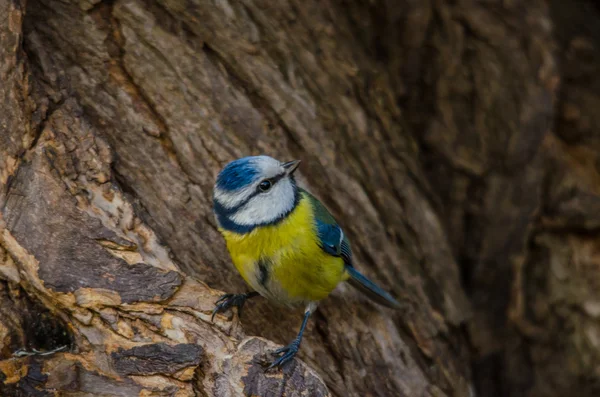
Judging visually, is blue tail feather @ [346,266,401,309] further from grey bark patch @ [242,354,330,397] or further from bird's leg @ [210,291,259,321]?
grey bark patch @ [242,354,330,397]

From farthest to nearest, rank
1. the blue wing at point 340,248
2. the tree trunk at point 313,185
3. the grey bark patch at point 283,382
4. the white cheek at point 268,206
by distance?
1. the blue wing at point 340,248
2. the white cheek at point 268,206
3. the tree trunk at point 313,185
4. the grey bark patch at point 283,382

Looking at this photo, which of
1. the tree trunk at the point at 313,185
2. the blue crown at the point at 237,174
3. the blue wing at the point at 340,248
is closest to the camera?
the tree trunk at the point at 313,185

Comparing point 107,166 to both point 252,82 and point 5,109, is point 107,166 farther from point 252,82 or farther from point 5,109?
point 252,82

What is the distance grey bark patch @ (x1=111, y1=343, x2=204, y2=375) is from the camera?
286cm

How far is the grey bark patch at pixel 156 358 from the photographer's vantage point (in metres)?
2.86

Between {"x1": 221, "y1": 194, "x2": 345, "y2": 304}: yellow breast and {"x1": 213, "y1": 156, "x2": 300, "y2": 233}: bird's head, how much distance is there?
0.15ft

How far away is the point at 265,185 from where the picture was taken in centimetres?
345

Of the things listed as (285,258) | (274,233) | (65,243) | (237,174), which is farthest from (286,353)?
(65,243)

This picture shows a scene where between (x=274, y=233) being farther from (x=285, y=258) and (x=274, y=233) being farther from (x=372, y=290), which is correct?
(x=372, y=290)

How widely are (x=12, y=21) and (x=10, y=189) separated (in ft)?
2.44

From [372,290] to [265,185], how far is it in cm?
81

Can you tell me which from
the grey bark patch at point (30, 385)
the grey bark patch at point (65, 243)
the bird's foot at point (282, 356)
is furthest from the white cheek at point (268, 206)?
the grey bark patch at point (30, 385)

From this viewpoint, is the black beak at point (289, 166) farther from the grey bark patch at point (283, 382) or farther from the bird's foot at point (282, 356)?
the grey bark patch at point (283, 382)

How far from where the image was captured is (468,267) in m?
4.60
